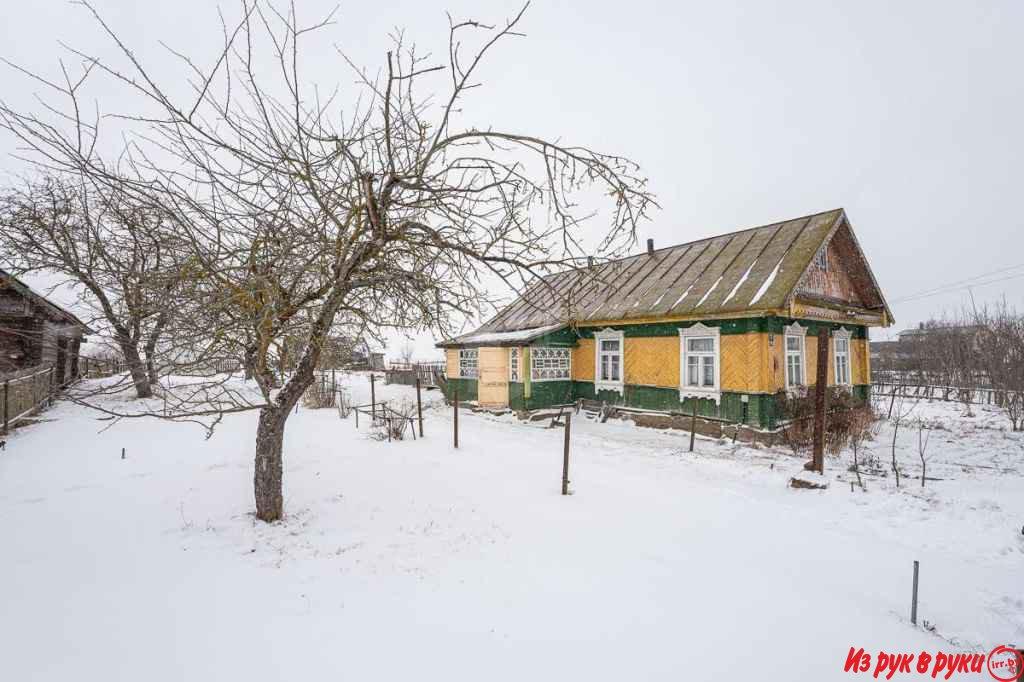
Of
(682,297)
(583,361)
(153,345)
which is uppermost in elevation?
(682,297)

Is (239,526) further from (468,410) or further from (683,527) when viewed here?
(468,410)

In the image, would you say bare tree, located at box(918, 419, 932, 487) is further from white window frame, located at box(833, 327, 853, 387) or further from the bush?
white window frame, located at box(833, 327, 853, 387)

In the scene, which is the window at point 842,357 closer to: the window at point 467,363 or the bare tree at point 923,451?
the bare tree at point 923,451

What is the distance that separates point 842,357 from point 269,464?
15.8 metres

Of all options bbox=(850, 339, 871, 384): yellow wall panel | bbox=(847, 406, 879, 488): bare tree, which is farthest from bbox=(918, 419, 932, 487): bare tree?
bbox=(850, 339, 871, 384): yellow wall panel

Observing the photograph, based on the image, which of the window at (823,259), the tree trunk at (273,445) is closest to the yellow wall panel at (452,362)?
the window at (823,259)

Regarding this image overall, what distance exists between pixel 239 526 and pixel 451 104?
506 centimetres

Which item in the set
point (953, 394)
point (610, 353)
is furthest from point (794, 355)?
point (953, 394)

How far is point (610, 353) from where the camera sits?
49.2 ft

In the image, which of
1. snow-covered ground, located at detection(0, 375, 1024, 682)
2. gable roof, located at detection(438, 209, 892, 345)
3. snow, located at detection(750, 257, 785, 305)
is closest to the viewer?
snow-covered ground, located at detection(0, 375, 1024, 682)

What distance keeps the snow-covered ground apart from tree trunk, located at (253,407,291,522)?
9.7 inches

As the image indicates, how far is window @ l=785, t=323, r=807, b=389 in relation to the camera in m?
12.0

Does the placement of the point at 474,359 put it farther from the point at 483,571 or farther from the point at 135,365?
the point at 135,365

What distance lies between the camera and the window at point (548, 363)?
15625 millimetres
